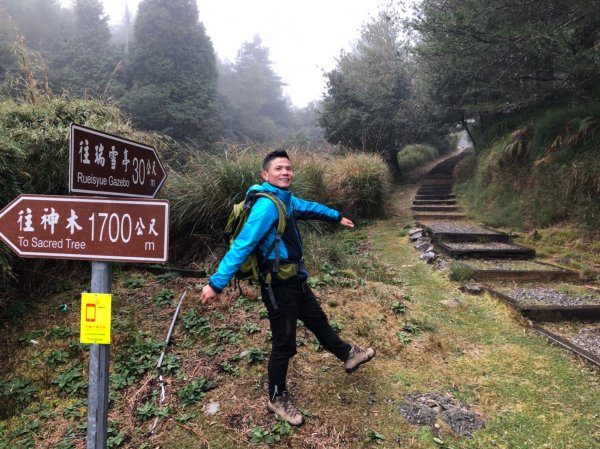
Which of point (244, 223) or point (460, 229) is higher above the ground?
point (244, 223)

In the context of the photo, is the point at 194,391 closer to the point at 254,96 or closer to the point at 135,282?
the point at 135,282

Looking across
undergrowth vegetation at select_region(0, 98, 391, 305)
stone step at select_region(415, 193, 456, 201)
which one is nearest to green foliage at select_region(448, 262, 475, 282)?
undergrowth vegetation at select_region(0, 98, 391, 305)

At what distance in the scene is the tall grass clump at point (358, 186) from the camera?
334 inches

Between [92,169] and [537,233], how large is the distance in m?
7.01

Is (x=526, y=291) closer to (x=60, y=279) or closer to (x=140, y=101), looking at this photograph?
(x=60, y=279)

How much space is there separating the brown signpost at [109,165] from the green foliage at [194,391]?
160cm

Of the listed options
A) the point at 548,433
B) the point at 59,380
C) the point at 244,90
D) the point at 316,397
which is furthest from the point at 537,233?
the point at 244,90

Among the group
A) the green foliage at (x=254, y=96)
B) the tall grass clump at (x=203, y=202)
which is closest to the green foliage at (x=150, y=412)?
the tall grass clump at (x=203, y=202)

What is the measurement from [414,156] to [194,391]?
19.0 meters

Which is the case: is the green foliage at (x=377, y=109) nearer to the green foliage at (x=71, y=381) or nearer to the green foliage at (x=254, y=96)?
the green foliage at (x=71, y=381)

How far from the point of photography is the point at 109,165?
1.70m

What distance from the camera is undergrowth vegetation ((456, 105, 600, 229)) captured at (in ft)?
20.9

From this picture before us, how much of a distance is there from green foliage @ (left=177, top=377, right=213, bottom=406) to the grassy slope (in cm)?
5

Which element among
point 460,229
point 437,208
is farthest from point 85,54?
point 460,229
